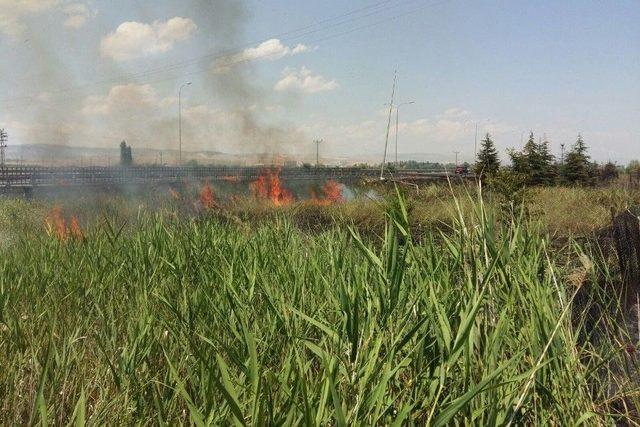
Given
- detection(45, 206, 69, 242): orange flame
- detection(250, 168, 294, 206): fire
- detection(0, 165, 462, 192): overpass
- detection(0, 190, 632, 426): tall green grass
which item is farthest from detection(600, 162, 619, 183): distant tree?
detection(0, 190, 632, 426): tall green grass

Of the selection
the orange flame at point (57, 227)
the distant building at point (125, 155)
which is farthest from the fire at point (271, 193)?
the distant building at point (125, 155)

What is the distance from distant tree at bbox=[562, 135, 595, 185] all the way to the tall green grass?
120ft

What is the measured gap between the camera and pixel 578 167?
37.6 metres

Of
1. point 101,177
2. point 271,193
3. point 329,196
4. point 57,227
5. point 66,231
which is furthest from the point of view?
point 101,177

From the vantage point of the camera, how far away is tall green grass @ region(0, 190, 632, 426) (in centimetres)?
193

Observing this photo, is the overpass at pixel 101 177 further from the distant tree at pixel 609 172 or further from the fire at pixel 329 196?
the distant tree at pixel 609 172

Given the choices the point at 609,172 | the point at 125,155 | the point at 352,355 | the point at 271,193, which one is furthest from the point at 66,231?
the point at 125,155

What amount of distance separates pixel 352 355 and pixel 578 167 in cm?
3907

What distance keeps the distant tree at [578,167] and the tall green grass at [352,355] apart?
36.7 meters

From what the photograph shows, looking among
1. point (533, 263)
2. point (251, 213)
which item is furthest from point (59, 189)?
point (533, 263)

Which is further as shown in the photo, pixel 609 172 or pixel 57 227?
pixel 609 172

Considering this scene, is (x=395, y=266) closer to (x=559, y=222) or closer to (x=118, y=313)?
(x=118, y=313)

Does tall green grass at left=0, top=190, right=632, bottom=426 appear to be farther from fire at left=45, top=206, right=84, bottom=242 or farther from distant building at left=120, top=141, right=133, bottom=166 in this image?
distant building at left=120, top=141, right=133, bottom=166

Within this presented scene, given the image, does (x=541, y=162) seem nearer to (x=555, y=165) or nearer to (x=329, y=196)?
(x=555, y=165)
